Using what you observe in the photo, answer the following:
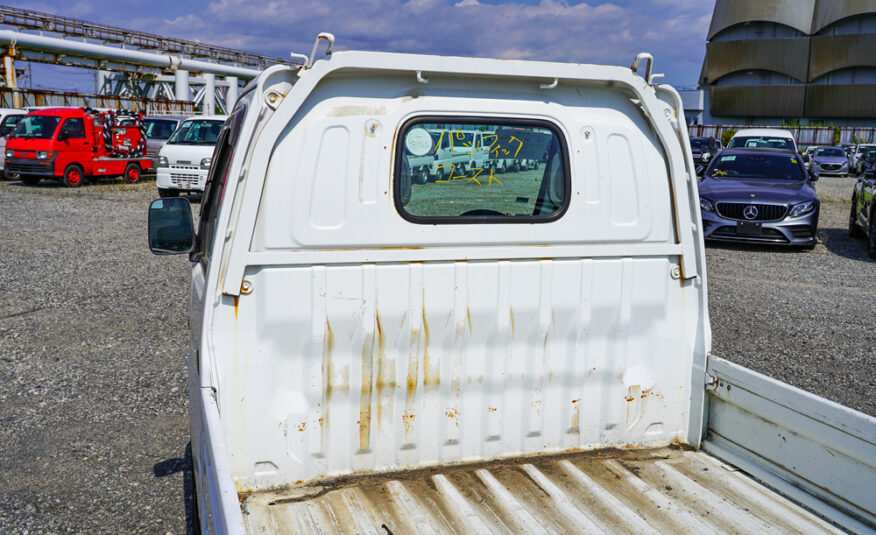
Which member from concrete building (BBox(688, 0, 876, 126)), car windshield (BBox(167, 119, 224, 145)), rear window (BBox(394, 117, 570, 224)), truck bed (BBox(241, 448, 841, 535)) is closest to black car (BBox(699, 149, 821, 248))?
truck bed (BBox(241, 448, 841, 535))

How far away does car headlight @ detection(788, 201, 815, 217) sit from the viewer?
11750 millimetres

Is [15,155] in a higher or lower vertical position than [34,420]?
higher

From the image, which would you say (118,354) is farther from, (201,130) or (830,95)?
(830,95)

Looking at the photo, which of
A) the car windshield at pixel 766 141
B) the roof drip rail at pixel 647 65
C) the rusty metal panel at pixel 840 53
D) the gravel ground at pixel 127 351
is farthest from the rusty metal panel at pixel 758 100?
the roof drip rail at pixel 647 65

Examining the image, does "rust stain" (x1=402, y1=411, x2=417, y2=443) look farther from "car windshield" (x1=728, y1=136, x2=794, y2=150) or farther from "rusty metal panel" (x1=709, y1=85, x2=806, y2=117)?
"rusty metal panel" (x1=709, y1=85, x2=806, y2=117)

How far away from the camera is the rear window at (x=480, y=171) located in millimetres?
2922

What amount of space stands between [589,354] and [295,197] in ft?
4.68

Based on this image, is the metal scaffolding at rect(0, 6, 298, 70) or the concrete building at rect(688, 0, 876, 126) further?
the concrete building at rect(688, 0, 876, 126)

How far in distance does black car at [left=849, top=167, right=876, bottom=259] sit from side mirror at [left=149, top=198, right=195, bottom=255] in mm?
11435

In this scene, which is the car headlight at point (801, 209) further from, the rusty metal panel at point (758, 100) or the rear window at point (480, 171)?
the rusty metal panel at point (758, 100)

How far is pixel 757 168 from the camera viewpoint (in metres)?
13.5

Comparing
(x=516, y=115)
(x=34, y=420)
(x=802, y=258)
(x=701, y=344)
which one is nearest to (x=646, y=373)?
(x=701, y=344)

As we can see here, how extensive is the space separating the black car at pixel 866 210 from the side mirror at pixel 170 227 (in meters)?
11.4

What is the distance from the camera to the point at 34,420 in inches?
196
